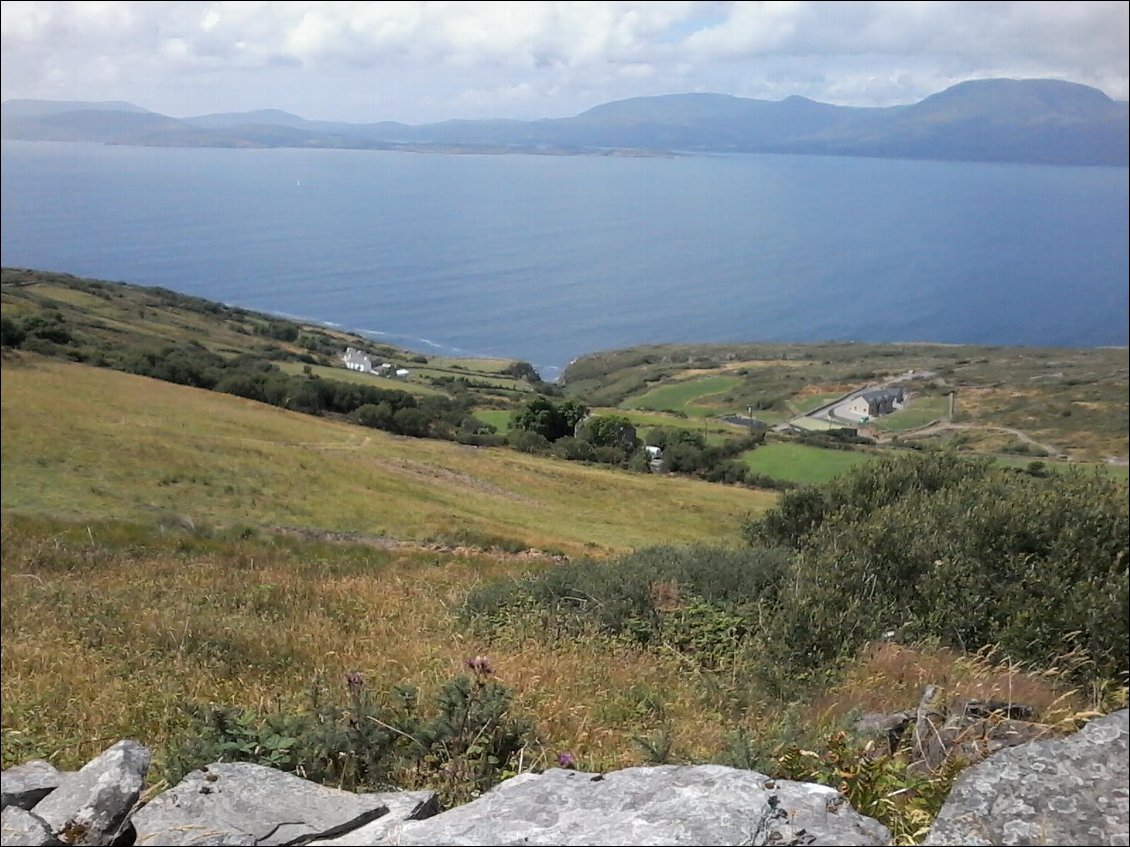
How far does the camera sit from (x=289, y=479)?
2316 cm

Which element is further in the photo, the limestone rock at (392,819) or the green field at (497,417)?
the green field at (497,417)

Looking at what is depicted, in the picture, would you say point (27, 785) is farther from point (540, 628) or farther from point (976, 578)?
→ point (976, 578)

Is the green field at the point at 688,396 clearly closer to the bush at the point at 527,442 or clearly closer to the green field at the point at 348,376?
the green field at the point at 348,376

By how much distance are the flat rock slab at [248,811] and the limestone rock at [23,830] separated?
27cm

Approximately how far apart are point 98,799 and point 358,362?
252 ft

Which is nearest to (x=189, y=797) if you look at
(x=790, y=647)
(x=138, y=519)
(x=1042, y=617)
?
(x=790, y=647)

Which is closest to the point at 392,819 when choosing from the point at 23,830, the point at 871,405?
the point at 23,830

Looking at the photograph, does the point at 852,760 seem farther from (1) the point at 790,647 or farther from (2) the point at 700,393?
(2) the point at 700,393

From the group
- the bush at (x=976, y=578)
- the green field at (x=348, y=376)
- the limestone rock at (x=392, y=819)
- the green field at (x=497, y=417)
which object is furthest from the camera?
the green field at (x=348, y=376)

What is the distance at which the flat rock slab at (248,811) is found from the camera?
2.71m

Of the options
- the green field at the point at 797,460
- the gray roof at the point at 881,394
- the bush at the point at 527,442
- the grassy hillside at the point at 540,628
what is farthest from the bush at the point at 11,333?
the gray roof at the point at 881,394

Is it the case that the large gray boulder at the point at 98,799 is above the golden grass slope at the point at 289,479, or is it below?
above

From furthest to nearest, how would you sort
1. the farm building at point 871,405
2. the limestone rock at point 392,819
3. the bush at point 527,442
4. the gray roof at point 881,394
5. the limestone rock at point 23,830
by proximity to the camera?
1. the gray roof at point 881,394
2. the farm building at point 871,405
3. the bush at point 527,442
4. the limestone rock at point 23,830
5. the limestone rock at point 392,819

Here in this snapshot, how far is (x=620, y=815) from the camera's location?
2.49m
